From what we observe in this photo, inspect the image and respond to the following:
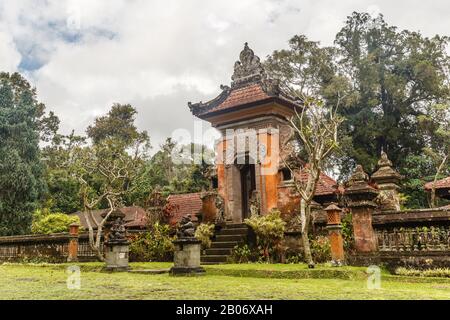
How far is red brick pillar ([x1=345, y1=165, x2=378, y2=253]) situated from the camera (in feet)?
35.1

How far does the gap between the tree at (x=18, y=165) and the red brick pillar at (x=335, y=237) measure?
69.7 ft

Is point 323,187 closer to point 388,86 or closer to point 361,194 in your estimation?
point 361,194

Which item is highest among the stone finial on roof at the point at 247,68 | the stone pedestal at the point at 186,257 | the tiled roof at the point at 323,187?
the stone finial on roof at the point at 247,68

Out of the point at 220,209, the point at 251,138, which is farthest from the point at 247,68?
the point at 220,209

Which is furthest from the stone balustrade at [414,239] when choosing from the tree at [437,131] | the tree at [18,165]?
the tree at [18,165]

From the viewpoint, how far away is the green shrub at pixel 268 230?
1375 centimetres

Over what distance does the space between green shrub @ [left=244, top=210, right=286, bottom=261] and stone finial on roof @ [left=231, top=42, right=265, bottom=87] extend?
18.7 feet

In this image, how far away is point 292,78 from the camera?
31953 mm

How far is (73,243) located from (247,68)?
31.7 feet

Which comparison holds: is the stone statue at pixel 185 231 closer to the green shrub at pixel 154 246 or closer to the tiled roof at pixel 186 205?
the green shrub at pixel 154 246

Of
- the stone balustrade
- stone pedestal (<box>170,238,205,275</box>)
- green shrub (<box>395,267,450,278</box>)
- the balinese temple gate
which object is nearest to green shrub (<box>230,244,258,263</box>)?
the balinese temple gate

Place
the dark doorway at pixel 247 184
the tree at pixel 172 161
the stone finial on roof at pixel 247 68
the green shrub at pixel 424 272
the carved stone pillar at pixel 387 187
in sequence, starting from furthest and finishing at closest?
the tree at pixel 172 161 < the dark doorway at pixel 247 184 < the stone finial on roof at pixel 247 68 < the carved stone pillar at pixel 387 187 < the green shrub at pixel 424 272
